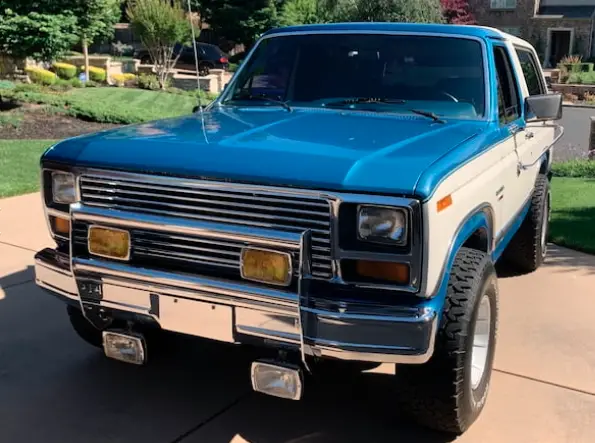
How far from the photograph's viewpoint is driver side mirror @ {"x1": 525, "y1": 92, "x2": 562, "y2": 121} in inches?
169

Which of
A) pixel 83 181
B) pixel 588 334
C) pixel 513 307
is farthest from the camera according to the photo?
pixel 513 307

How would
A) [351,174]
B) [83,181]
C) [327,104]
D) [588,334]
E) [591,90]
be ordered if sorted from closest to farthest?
[351,174], [83,181], [327,104], [588,334], [591,90]

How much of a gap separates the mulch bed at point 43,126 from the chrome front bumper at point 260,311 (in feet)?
31.5

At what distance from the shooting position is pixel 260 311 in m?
2.86

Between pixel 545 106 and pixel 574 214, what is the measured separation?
400 cm

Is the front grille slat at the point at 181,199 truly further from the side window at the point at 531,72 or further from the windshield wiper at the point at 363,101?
the side window at the point at 531,72

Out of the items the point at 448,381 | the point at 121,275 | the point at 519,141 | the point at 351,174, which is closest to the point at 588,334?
the point at 519,141

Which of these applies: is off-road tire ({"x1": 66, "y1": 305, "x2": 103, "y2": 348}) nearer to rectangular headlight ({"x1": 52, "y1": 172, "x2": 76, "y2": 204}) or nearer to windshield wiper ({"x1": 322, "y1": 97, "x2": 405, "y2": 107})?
rectangular headlight ({"x1": 52, "y1": 172, "x2": 76, "y2": 204})

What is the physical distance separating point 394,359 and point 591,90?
2736 cm

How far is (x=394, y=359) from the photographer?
2803mm

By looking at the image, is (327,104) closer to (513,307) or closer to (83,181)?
(83,181)

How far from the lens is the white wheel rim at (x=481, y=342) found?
11.3ft

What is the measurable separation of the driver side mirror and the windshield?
1.25 feet

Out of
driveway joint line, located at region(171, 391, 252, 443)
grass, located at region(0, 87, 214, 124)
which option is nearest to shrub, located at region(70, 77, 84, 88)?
grass, located at region(0, 87, 214, 124)
